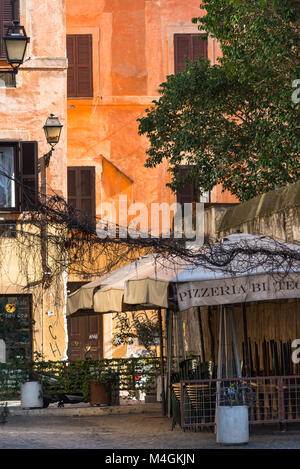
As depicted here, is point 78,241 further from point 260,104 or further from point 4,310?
point 260,104

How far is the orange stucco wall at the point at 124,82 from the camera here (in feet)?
91.5

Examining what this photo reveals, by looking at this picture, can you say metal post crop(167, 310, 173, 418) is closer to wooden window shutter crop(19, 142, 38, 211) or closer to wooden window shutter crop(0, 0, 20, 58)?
wooden window shutter crop(19, 142, 38, 211)

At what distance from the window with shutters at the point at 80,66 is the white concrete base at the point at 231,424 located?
18.0 m

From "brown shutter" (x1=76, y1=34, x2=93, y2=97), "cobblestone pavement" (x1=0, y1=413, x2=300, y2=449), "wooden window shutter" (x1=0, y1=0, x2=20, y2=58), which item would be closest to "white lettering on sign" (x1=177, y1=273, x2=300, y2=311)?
"cobblestone pavement" (x1=0, y1=413, x2=300, y2=449)

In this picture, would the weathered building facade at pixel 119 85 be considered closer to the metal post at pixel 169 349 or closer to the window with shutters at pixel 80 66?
the window with shutters at pixel 80 66

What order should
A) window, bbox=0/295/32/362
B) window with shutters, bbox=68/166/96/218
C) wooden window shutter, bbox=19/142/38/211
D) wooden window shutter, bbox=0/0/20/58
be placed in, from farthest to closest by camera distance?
window with shutters, bbox=68/166/96/218 → wooden window shutter, bbox=0/0/20/58 → wooden window shutter, bbox=19/142/38/211 → window, bbox=0/295/32/362

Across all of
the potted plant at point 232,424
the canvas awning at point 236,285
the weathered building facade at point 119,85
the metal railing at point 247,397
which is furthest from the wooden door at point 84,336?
the potted plant at point 232,424

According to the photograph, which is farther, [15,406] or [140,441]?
[15,406]

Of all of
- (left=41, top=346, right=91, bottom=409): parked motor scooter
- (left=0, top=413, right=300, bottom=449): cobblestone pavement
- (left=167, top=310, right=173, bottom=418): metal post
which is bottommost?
(left=0, top=413, right=300, bottom=449): cobblestone pavement

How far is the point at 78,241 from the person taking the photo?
12523 mm

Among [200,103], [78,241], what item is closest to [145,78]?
[200,103]

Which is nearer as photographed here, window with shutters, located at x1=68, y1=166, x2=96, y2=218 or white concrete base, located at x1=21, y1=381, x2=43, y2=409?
white concrete base, located at x1=21, y1=381, x2=43, y2=409

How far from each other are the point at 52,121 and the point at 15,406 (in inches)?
246

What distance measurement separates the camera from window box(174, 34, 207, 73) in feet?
92.9
